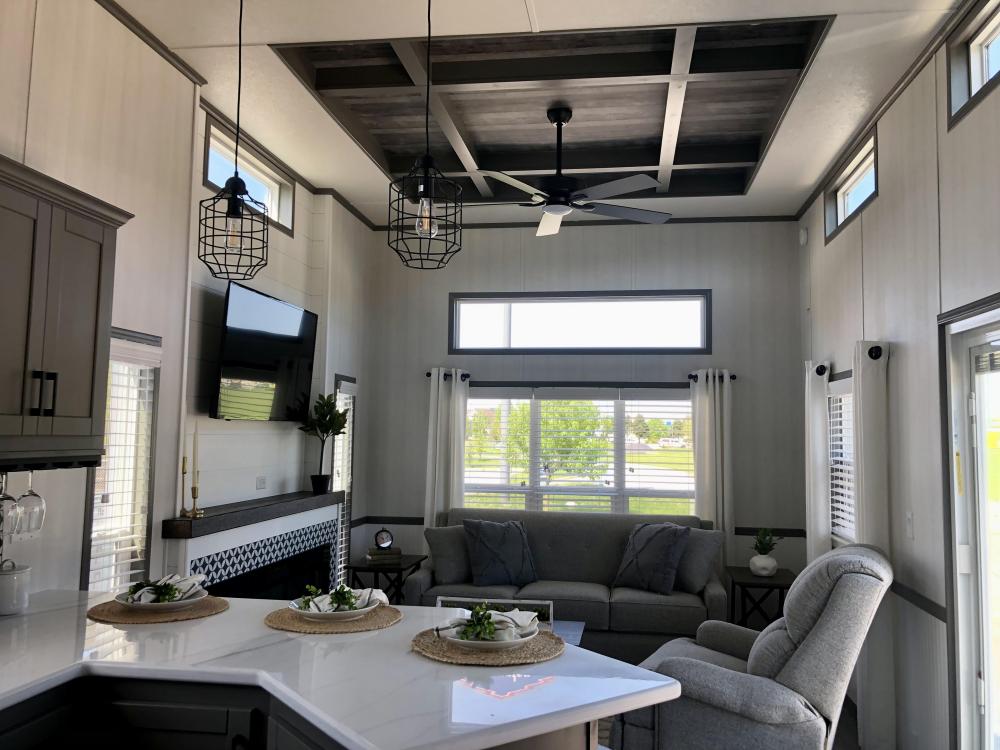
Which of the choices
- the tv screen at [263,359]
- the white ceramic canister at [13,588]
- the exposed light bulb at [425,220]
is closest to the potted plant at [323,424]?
the tv screen at [263,359]

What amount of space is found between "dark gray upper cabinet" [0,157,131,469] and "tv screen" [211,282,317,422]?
155cm

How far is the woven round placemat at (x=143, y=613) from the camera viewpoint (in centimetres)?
257

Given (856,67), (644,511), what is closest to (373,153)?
(856,67)

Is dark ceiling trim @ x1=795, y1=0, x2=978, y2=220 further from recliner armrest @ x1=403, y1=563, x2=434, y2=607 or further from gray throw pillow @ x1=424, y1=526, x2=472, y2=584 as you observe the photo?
recliner armrest @ x1=403, y1=563, x2=434, y2=607

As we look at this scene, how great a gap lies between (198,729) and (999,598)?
9.70 ft

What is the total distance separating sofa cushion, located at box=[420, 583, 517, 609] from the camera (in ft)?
17.9

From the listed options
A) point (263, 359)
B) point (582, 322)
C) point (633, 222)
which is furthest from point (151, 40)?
point (633, 222)

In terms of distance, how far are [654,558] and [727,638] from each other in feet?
4.73

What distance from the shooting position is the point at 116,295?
3557 millimetres

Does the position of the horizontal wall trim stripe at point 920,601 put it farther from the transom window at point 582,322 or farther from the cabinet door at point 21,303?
the cabinet door at point 21,303

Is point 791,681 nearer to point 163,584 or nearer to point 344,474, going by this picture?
point 163,584

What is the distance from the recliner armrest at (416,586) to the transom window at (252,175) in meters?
2.67

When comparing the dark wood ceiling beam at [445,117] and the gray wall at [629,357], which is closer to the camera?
the dark wood ceiling beam at [445,117]

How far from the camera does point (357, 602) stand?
8.78ft
